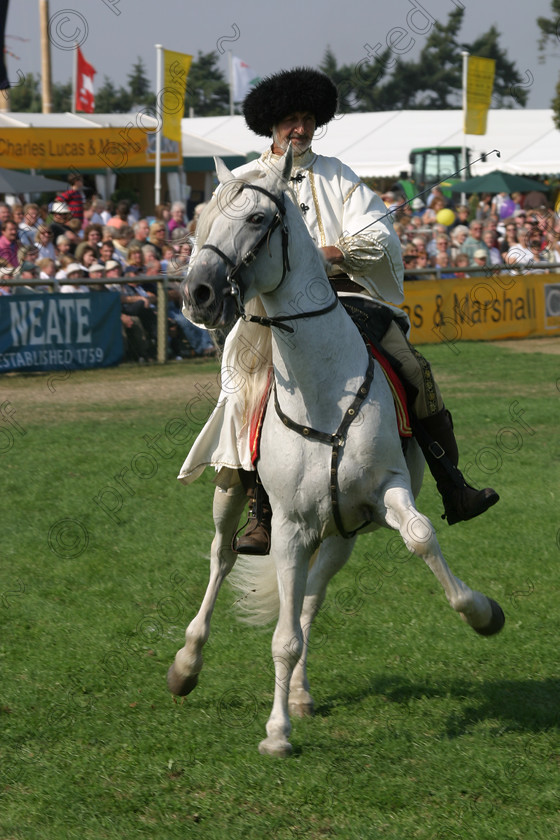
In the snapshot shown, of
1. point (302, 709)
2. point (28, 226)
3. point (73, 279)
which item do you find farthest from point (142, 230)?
point (302, 709)

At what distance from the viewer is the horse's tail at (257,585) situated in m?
6.00

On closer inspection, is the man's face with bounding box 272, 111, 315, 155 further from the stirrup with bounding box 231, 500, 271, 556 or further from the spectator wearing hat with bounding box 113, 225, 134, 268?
the spectator wearing hat with bounding box 113, 225, 134, 268

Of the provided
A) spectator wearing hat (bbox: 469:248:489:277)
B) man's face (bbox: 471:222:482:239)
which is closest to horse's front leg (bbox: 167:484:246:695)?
spectator wearing hat (bbox: 469:248:489:277)

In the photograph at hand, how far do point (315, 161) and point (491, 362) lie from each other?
1290 cm

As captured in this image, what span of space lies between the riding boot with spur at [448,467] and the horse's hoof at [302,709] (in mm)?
1184

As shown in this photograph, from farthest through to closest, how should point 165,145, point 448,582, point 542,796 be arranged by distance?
point 165,145
point 448,582
point 542,796

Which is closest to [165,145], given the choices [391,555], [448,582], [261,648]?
[391,555]

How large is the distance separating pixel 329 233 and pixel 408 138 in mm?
39807

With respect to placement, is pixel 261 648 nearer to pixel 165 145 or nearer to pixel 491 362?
pixel 491 362

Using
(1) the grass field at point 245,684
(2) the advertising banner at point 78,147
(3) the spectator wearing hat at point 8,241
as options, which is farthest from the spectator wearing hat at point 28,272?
(2) the advertising banner at point 78,147

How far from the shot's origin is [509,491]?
31.8 ft

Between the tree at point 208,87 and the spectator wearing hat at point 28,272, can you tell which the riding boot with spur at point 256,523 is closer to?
the spectator wearing hat at point 28,272

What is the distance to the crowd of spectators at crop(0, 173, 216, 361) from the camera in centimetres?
1634

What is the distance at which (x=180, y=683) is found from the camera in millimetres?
5531
